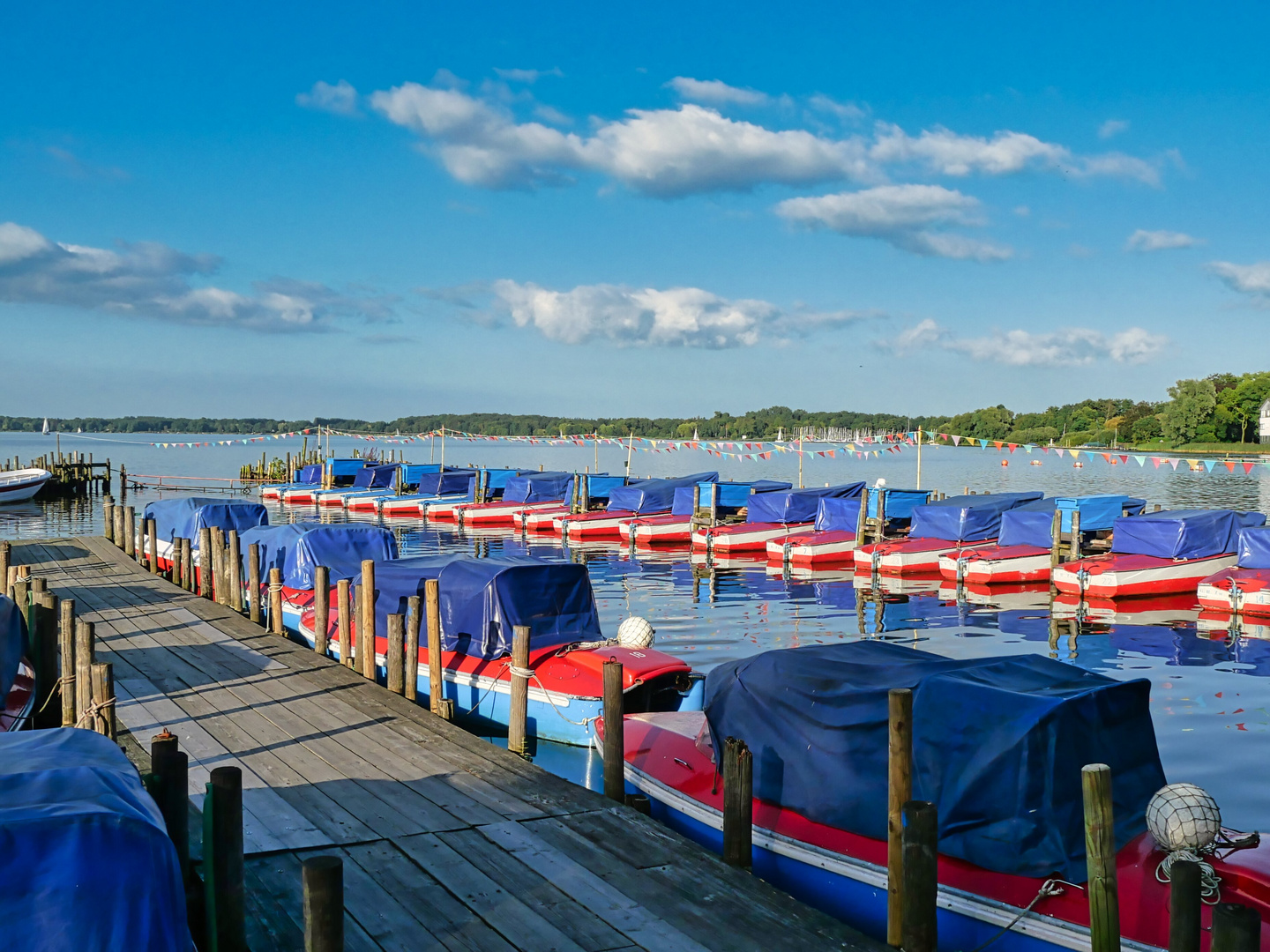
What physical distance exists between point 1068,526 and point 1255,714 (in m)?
17.7

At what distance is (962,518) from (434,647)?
1020 inches

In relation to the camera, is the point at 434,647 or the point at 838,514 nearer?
the point at 434,647

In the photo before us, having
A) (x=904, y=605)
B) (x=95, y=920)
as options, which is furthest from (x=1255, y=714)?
(x=95, y=920)

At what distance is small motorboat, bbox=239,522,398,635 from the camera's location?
755 inches

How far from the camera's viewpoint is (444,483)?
58781 mm

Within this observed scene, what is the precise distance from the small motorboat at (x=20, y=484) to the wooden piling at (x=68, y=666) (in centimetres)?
5623

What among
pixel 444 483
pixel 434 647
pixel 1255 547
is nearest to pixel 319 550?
pixel 434 647

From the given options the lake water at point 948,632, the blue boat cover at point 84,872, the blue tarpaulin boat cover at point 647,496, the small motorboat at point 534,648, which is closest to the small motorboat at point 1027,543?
the lake water at point 948,632

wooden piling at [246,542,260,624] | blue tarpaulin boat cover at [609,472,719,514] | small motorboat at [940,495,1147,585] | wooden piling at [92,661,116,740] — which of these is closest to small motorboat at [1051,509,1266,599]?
small motorboat at [940,495,1147,585]

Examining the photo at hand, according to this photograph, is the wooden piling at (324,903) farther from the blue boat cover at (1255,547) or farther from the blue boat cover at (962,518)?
the blue boat cover at (962,518)

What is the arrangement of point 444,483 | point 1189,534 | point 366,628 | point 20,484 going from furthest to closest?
1. point 20,484
2. point 444,483
3. point 1189,534
4. point 366,628

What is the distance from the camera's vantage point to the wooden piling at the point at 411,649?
13.6 m

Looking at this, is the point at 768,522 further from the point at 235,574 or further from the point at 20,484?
the point at 20,484

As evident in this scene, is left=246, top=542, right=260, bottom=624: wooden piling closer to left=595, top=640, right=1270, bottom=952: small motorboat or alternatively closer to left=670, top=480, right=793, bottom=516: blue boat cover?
left=595, top=640, right=1270, bottom=952: small motorboat
